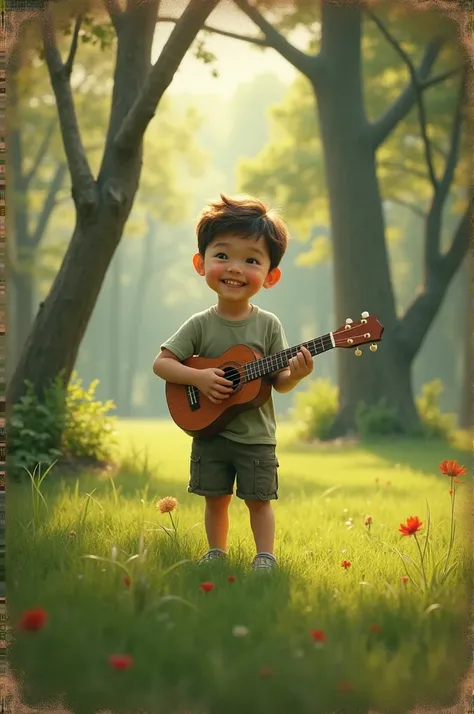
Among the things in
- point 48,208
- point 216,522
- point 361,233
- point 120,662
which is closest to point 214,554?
point 216,522

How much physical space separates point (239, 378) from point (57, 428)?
9.36 feet

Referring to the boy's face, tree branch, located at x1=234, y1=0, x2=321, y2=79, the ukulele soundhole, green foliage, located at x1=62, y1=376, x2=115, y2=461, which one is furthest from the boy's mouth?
tree branch, located at x1=234, y1=0, x2=321, y2=79

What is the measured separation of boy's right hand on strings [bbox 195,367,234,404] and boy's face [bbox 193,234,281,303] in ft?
1.03

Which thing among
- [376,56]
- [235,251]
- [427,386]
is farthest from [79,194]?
[376,56]

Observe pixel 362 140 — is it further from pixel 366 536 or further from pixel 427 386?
pixel 366 536

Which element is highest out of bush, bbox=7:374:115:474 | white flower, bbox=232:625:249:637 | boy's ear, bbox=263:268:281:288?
boy's ear, bbox=263:268:281:288

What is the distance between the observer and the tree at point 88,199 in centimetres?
489

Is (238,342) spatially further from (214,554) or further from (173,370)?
(214,554)

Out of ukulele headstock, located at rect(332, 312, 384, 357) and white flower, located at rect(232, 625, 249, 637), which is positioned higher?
ukulele headstock, located at rect(332, 312, 384, 357)

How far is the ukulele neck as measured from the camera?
2873mm

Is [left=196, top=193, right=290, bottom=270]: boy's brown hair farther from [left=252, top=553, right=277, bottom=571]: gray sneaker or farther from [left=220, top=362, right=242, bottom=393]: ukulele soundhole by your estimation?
[left=252, top=553, right=277, bottom=571]: gray sneaker

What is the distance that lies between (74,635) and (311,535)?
75.1 inches

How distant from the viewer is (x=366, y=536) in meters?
3.71

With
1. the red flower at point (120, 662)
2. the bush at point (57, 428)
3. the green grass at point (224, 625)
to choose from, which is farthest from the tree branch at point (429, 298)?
the red flower at point (120, 662)
